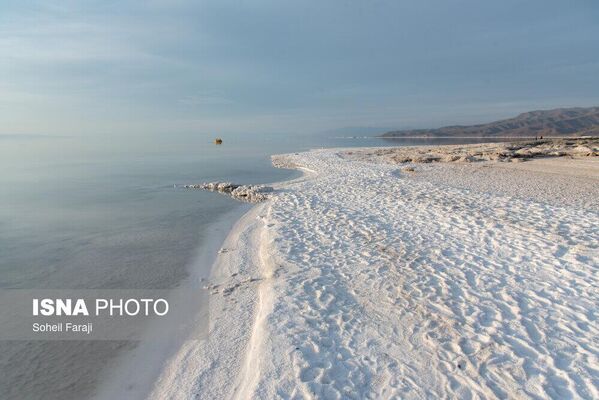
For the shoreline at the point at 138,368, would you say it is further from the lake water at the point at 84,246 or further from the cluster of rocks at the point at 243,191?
the cluster of rocks at the point at 243,191

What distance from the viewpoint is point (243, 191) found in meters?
19.3

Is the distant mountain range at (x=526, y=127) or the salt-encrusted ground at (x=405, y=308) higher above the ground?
the distant mountain range at (x=526, y=127)

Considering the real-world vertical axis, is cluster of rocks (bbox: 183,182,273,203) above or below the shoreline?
above

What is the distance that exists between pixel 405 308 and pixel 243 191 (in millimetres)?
13802

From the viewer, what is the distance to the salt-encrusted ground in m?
4.88

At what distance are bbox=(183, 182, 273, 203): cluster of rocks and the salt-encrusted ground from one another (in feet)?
17.7

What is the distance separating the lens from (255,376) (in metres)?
5.02

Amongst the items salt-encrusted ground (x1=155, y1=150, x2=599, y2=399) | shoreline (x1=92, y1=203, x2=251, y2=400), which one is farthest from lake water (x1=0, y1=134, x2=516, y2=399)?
salt-encrusted ground (x1=155, y1=150, x2=599, y2=399)

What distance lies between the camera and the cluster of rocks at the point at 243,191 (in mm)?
18148

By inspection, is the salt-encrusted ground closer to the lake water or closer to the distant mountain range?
the lake water

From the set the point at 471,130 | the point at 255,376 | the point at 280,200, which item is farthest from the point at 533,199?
the point at 471,130

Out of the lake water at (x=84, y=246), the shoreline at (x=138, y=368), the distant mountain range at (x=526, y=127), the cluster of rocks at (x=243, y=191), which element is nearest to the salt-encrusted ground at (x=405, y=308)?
the shoreline at (x=138, y=368)

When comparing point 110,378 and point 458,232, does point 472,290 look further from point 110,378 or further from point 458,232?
point 110,378

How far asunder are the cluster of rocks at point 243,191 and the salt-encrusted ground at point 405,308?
538 centimetres
